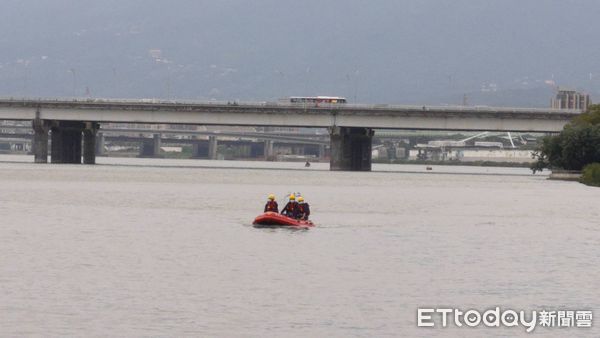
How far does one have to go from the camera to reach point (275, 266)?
192ft

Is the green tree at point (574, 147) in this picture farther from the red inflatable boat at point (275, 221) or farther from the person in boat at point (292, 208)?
the red inflatable boat at point (275, 221)

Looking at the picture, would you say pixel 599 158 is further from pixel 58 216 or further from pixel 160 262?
pixel 160 262

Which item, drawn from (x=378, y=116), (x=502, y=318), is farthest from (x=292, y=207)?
(x=378, y=116)

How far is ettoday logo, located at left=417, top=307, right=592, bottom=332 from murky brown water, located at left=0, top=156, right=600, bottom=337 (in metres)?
0.64

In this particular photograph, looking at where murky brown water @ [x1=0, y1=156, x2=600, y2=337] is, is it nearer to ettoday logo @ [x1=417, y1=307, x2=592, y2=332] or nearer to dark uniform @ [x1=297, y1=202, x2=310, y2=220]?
ettoday logo @ [x1=417, y1=307, x2=592, y2=332]

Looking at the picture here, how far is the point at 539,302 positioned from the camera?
4856 centimetres

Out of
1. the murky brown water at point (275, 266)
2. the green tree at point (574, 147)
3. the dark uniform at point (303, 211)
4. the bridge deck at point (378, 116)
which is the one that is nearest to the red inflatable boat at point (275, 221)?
the murky brown water at point (275, 266)

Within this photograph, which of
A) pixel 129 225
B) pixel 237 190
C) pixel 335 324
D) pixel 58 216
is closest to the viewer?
pixel 335 324

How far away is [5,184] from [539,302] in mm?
94296

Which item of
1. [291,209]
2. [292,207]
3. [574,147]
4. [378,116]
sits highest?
[378,116]

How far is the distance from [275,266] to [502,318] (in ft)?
49.5

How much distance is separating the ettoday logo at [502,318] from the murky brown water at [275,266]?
0.64 meters

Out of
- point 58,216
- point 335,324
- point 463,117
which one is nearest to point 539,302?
point 335,324

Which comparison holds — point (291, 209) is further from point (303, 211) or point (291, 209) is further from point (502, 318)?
point (502, 318)
